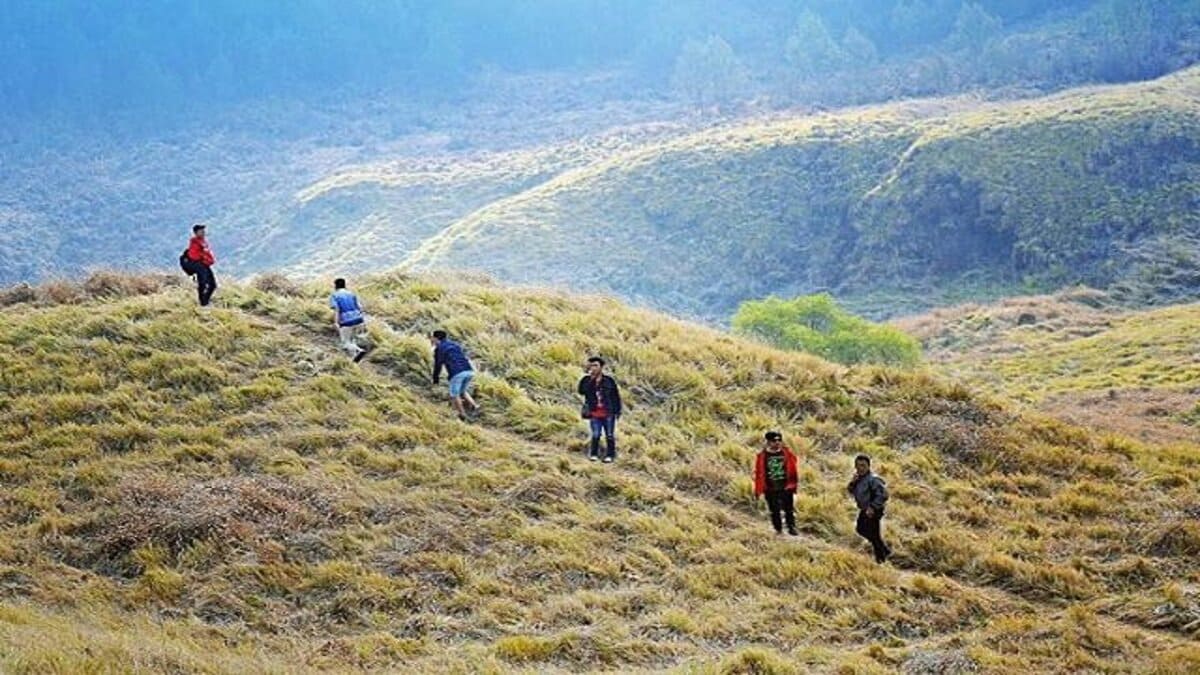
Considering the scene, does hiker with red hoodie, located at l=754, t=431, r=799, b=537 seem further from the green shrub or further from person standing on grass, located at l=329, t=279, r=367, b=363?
the green shrub

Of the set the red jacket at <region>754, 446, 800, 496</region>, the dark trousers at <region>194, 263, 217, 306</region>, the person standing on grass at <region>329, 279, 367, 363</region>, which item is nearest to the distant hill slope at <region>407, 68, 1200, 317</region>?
the dark trousers at <region>194, 263, 217, 306</region>

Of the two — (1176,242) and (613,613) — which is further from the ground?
(1176,242)

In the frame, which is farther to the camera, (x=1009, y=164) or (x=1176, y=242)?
(x=1009, y=164)

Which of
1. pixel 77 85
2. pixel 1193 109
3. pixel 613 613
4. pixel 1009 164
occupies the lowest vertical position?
pixel 613 613

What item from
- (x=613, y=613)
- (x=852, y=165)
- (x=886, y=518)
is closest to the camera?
(x=613, y=613)

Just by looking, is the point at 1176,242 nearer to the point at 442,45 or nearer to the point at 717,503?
the point at 717,503

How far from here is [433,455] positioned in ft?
49.8

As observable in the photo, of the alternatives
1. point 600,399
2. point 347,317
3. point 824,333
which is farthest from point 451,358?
point 824,333

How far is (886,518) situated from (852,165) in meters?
67.4

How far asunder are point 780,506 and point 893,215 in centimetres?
6238

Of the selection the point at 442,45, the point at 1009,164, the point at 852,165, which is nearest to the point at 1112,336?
the point at 1009,164

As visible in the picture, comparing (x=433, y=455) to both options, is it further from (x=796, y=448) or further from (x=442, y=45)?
(x=442, y=45)

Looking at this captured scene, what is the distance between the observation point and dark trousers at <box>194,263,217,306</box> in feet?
64.3

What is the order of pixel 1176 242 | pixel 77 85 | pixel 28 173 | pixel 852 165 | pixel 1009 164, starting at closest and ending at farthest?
pixel 1176 242, pixel 1009 164, pixel 852 165, pixel 28 173, pixel 77 85
